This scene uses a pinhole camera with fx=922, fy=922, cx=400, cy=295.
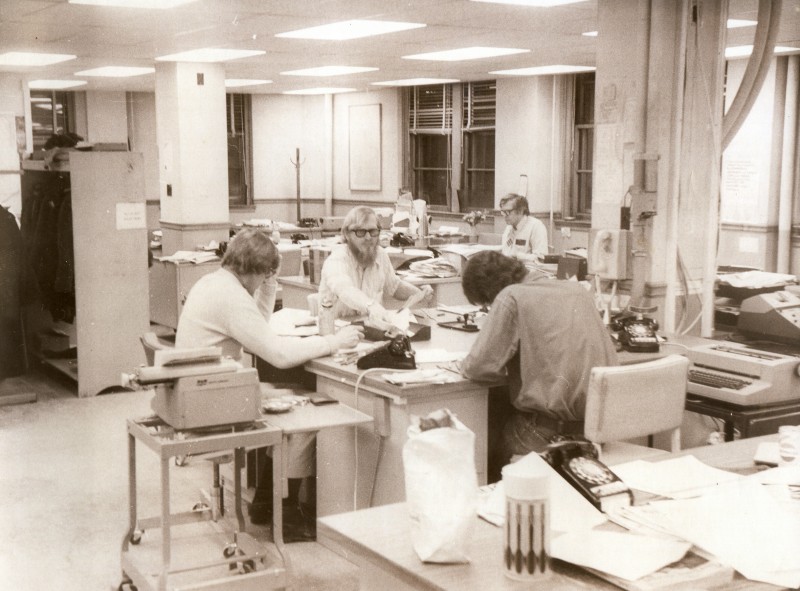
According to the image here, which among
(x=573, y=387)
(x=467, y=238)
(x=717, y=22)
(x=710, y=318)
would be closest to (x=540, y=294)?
(x=573, y=387)

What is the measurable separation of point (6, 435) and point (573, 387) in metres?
3.98

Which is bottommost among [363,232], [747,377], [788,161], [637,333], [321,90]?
[747,377]

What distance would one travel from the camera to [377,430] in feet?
12.4

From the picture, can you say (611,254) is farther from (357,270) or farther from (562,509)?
(562,509)

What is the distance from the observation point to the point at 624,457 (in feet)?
8.65

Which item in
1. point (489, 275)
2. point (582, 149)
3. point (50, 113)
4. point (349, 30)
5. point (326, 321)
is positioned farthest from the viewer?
point (50, 113)

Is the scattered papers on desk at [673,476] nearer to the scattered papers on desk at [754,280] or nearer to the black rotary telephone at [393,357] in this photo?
the black rotary telephone at [393,357]

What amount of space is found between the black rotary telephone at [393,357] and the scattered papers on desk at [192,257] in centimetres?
479

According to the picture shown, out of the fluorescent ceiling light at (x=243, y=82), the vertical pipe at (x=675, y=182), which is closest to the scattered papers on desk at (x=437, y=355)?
the vertical pipe at (x=675, y=182)

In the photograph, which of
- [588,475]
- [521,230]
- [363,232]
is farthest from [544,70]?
[588,475]

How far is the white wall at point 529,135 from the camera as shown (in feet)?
35.3

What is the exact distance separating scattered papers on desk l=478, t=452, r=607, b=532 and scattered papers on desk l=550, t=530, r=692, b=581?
4 centimetres

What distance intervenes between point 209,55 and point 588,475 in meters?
7.37

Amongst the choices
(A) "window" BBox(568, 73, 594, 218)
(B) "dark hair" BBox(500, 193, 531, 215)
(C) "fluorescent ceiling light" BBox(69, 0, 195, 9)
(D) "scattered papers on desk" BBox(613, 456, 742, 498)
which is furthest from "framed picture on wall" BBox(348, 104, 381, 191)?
(D) "scattered papers on desk" BBox(613, 456, 742, 498)
